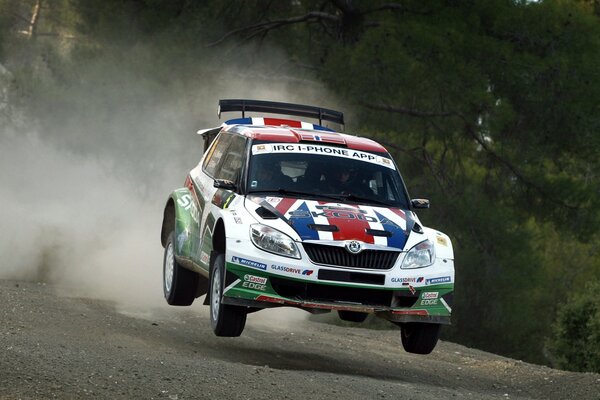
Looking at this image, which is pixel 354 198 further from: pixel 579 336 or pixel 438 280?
pixel 579 336

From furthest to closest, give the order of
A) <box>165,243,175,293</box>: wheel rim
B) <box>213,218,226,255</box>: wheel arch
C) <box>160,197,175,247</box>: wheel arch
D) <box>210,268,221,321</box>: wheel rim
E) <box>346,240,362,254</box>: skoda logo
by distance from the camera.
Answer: <box>160,197,175,247</box>: wheel arch < <box>165,243,175,293</box>: wheel rim < <box>213,218,226,255</box>: wheel arch < <box>210,268,221,321</box>: wheel rim < <box>346,240,362,254</box>: skoda logo

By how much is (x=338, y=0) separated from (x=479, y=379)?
14.0m

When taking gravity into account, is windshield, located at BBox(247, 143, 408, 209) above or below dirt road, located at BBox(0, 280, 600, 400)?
above

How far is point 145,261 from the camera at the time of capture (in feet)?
61.9

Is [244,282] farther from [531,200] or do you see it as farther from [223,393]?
[531,200]

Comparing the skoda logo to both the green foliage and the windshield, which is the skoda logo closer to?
the windshield

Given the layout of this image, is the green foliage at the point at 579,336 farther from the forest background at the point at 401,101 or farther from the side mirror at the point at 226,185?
the side mirror at the point at 226,185

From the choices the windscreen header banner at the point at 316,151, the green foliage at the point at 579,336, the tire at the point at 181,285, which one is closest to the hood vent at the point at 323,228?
the windscreen header banner at the point at 316,151

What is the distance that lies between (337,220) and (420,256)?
834 mm

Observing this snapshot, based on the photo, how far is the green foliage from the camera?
25141 mm

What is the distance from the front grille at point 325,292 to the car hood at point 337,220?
427 mm

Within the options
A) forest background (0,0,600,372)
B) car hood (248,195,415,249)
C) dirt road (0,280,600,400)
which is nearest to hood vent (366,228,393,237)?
car hood (248,195,415,249)

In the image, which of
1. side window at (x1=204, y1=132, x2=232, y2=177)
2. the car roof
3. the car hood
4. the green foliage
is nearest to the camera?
the car hood

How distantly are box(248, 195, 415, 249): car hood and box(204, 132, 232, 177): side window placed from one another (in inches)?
62.8
